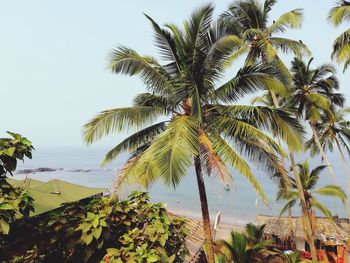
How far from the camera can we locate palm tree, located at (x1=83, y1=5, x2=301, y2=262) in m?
7.48

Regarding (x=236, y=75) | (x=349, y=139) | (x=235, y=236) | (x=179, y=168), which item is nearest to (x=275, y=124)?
(x=236, y=75)

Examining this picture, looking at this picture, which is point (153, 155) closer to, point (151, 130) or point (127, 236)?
point (151, 130)

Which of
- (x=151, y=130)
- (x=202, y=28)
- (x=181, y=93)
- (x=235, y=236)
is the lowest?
(x=235, y=236)

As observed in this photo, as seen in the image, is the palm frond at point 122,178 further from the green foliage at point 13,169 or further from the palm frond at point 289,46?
the palm frond at point 289,46

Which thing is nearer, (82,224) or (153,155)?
(82,224)

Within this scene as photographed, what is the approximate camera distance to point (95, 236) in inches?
147

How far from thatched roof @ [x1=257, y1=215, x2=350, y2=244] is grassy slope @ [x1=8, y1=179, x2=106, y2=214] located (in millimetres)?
11729

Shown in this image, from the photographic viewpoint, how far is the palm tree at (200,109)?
295 inches

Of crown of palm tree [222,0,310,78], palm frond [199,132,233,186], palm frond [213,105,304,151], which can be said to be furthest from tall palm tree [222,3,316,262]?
palm frond [199,132,233,186]

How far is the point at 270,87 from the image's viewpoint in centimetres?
809

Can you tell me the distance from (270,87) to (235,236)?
572cm

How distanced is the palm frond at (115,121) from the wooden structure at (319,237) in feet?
43.3

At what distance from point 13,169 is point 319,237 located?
19.2 metres

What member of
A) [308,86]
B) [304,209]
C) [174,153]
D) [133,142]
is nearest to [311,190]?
[304,209]
